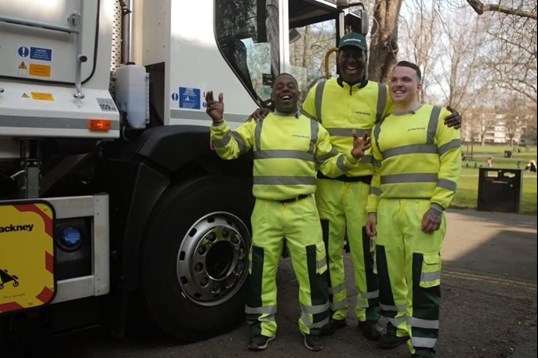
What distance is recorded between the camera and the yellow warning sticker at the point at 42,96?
2607 mm

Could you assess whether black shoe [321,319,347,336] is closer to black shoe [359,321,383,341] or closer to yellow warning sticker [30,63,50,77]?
black shoe [359,321,383,341]

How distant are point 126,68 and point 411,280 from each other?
2193 millimetres

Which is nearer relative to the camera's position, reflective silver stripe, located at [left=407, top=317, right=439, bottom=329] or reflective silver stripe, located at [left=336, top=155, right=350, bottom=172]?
reflective silver stripe, located at [left=407, top=317, right=439, bottom=329]

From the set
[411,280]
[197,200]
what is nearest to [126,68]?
[197,200]


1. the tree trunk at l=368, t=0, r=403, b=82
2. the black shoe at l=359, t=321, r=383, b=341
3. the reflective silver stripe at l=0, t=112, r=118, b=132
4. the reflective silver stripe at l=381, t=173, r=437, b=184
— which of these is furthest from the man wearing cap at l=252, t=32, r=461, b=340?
the tree trunk at l=368, t=0, r=403, b=82

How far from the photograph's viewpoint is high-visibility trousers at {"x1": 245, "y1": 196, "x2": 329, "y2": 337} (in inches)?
130

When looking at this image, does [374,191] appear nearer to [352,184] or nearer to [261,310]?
[352,184]

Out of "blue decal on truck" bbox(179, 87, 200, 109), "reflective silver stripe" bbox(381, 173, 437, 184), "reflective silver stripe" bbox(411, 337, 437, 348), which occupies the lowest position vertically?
"reflective silver stripe" bbox(411, 337, 437, 348)

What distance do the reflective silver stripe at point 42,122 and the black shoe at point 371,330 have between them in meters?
2.34

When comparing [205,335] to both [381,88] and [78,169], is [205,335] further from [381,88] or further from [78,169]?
[381,88]

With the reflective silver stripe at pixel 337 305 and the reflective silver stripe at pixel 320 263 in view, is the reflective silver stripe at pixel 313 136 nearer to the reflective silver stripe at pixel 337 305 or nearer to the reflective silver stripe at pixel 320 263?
the reflective silver stripe at pixel 320 263

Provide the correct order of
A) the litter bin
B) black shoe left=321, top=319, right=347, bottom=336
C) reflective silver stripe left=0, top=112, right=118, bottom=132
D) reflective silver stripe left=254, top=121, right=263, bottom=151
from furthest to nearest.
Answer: the litter bin, black shoe left=321, top=319, right=347, bottom=336, reflective silver stripe left=254, top=121, right=263, bottom=151, reflective silver stripe left=0, top=112, right=118, bottom=132

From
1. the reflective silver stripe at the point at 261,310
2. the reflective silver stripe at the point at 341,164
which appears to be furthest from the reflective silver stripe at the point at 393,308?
the reflective silver stripe at the point at 341,164

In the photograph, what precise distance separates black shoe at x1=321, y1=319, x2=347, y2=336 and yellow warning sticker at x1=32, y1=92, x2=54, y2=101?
229cm
